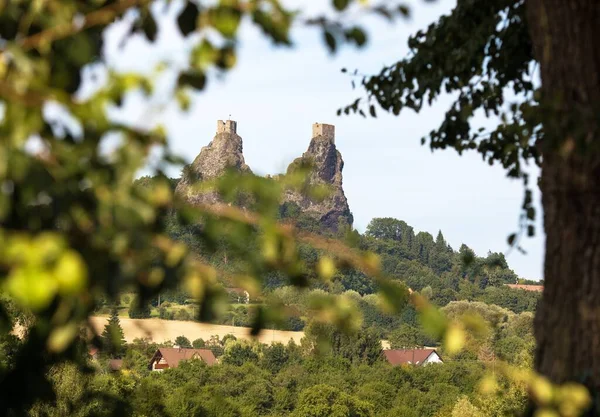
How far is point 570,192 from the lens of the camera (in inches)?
115

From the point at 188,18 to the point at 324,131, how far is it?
19115 cm

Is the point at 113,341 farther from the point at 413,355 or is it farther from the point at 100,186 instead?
the point at 413,355

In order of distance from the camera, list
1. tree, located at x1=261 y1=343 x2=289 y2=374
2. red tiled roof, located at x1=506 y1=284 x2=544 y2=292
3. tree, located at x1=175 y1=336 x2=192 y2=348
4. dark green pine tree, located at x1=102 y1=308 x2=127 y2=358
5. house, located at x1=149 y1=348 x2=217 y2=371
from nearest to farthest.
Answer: dark green pine tree, located at x1=102 y1=308 x2=127 y2=358
house, located at x1=149 y1=348 x2=217 y2=371
tree, located at x1=261 y1=343 x2=289 y2=374
tree, located at x1=175 y1=336 x2=192 y2=348
red tiled roof, located at x1=506 y1=284 x2=544 y2=292

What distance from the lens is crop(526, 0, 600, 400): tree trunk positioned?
9.47 ft

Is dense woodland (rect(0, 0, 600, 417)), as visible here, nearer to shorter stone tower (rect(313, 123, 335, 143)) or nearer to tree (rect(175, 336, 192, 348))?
tree (rect(175, 336, 192, 348))

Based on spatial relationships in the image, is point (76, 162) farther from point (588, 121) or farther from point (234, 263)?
point (588, 121)

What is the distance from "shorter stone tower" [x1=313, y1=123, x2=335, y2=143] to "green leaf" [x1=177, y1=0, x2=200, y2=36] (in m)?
190

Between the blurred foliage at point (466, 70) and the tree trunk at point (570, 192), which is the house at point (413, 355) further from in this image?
the tree trunk at point (570, 192)

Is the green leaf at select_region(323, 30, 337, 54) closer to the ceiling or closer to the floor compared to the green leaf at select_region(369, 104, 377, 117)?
closer to the floor

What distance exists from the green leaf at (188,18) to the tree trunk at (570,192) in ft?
4.00

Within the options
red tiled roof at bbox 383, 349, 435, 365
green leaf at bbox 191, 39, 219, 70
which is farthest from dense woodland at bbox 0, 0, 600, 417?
red tiled roof at bbox 383, 349, 435, 365

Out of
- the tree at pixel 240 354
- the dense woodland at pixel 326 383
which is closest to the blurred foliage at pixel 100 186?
the dense woodland at pixel 326 383

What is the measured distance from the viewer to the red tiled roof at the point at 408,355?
336ft

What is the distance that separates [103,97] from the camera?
188cm
